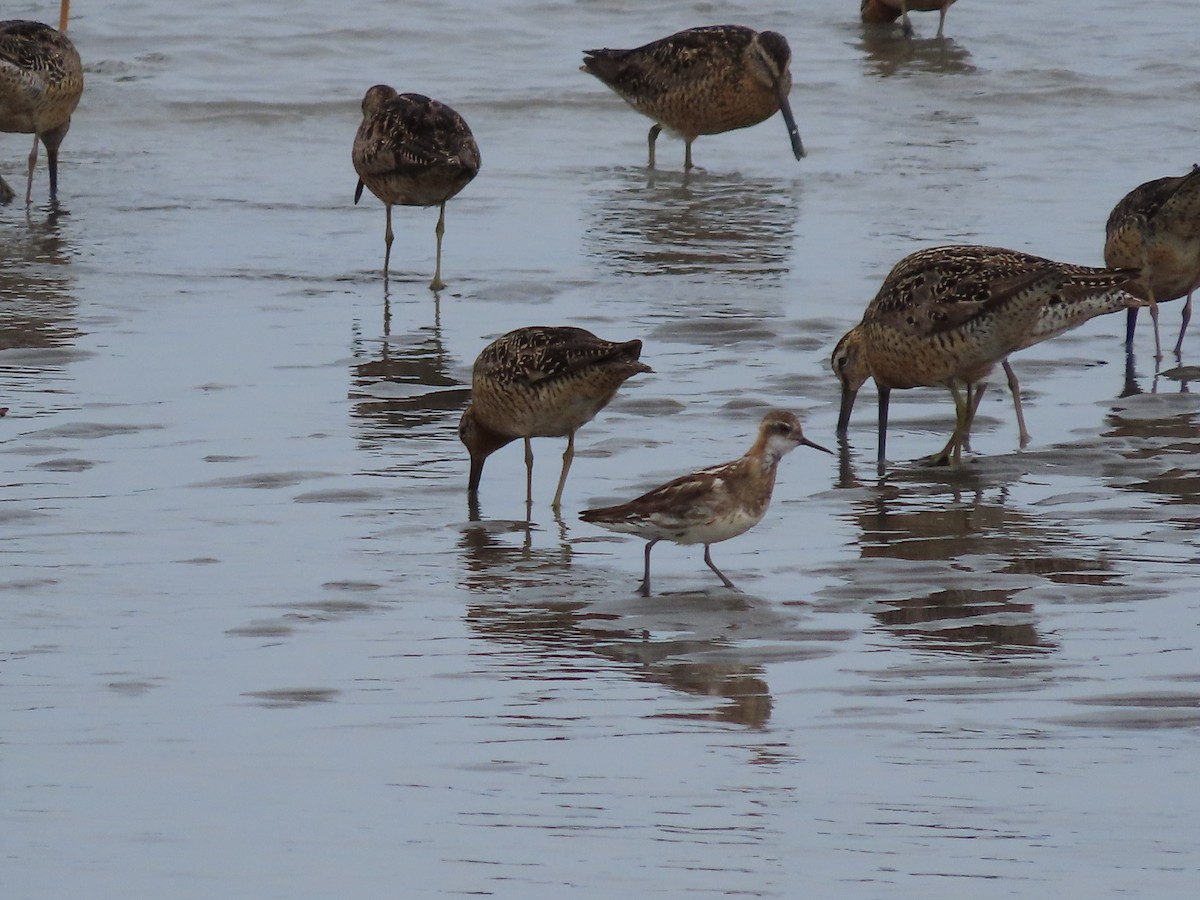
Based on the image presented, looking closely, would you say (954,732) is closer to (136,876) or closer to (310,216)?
(136,876)

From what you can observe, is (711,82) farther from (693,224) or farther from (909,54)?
(909,54)

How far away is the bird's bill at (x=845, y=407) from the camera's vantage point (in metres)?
9.33

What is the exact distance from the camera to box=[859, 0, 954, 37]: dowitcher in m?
21.6

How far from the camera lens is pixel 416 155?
11.9 meters

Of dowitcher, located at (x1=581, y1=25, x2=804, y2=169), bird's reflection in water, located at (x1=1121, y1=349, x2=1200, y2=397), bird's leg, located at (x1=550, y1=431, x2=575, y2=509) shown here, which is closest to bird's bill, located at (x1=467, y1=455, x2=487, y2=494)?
bird's leg, located at (x1=550, y1=431, x2=575, y2=509)

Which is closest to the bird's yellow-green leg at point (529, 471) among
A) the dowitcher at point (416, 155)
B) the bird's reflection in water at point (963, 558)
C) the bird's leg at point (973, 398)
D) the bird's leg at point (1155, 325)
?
the bird's reflection in water at point (963, 558)

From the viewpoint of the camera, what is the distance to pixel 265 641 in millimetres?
6402

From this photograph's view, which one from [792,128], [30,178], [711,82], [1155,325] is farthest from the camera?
[711,82]

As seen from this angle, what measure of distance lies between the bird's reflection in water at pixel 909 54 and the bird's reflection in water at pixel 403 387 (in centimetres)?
988

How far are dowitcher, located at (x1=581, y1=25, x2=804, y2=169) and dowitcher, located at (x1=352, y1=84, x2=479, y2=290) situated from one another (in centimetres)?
438

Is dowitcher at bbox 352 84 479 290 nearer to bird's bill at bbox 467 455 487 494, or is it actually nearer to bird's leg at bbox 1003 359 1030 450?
bird's bill at bbox 467 455 487 494

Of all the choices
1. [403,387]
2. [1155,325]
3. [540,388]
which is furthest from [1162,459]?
[403,387]

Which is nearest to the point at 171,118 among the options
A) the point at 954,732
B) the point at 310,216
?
the point at 310,216

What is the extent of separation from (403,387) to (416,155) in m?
2.39
